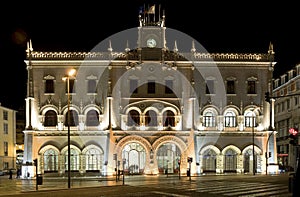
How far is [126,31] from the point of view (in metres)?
69.9

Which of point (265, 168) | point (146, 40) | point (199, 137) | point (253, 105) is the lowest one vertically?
point (265, 168)

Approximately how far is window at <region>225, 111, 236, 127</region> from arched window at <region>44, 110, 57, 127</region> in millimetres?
23603

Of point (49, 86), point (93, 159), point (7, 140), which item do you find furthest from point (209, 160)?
point (7, 140)

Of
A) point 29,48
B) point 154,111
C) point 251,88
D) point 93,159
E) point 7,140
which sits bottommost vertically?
point 93,159

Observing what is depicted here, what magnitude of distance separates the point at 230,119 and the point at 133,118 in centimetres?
1356

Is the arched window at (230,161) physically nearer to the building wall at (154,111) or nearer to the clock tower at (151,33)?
the building wall at (154,111)

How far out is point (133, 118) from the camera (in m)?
66.6

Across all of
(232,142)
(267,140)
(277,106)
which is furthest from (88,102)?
(277,106)

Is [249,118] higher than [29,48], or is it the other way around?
[29,48]

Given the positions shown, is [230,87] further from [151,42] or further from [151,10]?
[151,10]

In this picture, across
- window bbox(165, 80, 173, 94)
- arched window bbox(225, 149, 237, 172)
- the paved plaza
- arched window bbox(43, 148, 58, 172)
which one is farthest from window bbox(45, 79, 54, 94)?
arched window bbox(225, 149, 237, 172)

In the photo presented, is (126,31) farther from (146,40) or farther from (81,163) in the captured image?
(81,163)

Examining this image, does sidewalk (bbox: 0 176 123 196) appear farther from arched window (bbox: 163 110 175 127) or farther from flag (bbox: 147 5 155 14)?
flag (bbox: 147 5 155 14)

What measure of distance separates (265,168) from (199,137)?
33.1 ft
